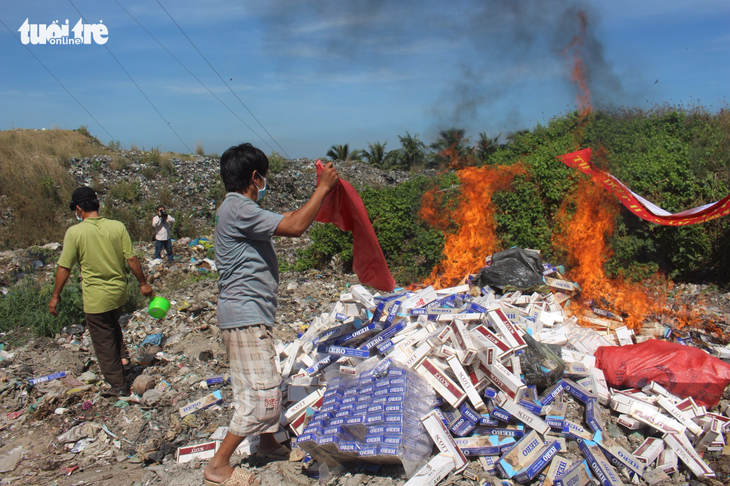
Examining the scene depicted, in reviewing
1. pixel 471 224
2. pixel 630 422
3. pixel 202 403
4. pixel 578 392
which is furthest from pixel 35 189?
pixel 630 422

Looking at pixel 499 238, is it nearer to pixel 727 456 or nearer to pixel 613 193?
pixel 613 193

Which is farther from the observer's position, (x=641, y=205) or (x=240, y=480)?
(x=641, y=205)

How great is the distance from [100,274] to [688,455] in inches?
206

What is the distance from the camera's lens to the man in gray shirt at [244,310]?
107 inches

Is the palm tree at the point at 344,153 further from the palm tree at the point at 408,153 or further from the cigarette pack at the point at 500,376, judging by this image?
the cigarette pack at the point at 500,376

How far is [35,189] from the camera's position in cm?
1248

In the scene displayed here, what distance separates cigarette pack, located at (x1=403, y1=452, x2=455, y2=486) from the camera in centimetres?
265

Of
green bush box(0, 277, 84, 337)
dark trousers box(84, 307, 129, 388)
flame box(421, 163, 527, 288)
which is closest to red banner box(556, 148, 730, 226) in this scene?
flame box(421, 163, 527, 288)

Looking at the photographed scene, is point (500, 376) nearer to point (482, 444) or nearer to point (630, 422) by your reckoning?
point (482, 444)

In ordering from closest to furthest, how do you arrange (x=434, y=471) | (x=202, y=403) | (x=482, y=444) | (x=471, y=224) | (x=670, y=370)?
(x=434, y=471)
(x=482, y=444)
(x=670, y=370)
(x=202, y=403)
(x=471, y=224)

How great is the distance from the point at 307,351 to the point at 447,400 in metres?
1.59

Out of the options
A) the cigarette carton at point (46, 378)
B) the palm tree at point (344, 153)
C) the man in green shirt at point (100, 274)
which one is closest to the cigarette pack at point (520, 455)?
the man in green shirt at point (100, 274)

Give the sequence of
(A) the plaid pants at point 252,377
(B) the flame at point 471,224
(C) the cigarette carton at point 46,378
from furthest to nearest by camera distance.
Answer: (B) the flame at point 471,224, (C) the cigarette carton at point 46,378, (A) the plaid pants at point 252,377

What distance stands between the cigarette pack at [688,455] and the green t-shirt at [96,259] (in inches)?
197
